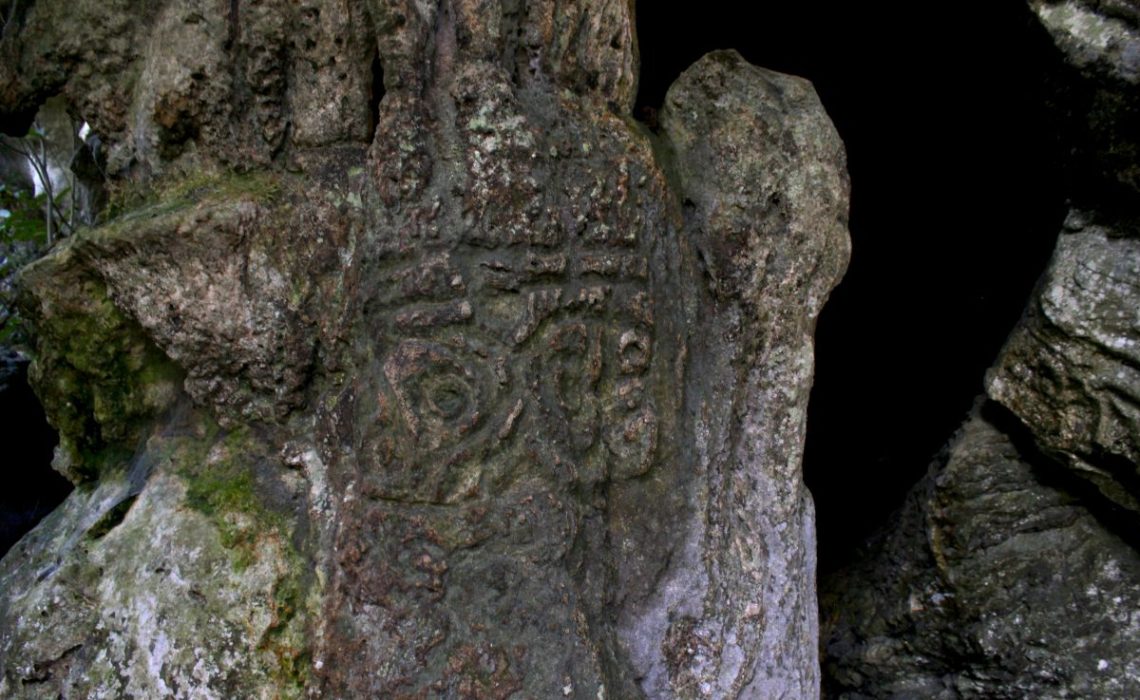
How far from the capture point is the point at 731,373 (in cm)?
145

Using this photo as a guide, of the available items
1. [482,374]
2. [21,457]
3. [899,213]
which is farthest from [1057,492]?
[21,457]

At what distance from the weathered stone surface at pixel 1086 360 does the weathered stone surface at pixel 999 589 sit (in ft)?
0.36

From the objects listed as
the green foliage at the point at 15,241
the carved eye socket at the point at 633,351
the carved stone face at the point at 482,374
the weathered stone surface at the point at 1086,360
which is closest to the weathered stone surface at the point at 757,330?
the carved eye socket at the point at 633,351

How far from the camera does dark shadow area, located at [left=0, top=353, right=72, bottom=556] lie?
2240 mm

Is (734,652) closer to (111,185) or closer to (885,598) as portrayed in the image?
(885,598)

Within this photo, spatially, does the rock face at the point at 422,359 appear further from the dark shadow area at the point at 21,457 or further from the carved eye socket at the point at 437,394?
the dark shadow area at the point at 21,457

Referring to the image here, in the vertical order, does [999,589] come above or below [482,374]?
below

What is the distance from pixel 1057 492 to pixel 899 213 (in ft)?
3.02

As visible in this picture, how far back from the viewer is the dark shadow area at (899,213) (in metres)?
2.01

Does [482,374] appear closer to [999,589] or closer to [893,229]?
[999,589]

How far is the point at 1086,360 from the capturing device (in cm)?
149

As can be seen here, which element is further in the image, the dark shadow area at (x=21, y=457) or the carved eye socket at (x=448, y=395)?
the dark shadow area at (x=21, y=457)

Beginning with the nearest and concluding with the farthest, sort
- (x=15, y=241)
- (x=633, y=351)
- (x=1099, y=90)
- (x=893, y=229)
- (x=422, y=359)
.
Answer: (x=422, y=359)
(x=633, y=351)
(x=1099, y=90)
(x=893, y=229)
(x=15, y=241)

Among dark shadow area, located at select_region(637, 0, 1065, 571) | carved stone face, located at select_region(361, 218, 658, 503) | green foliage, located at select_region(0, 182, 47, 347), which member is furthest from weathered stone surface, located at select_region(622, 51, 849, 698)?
green foliage, located at select_region(0, 182, 47, 347)
